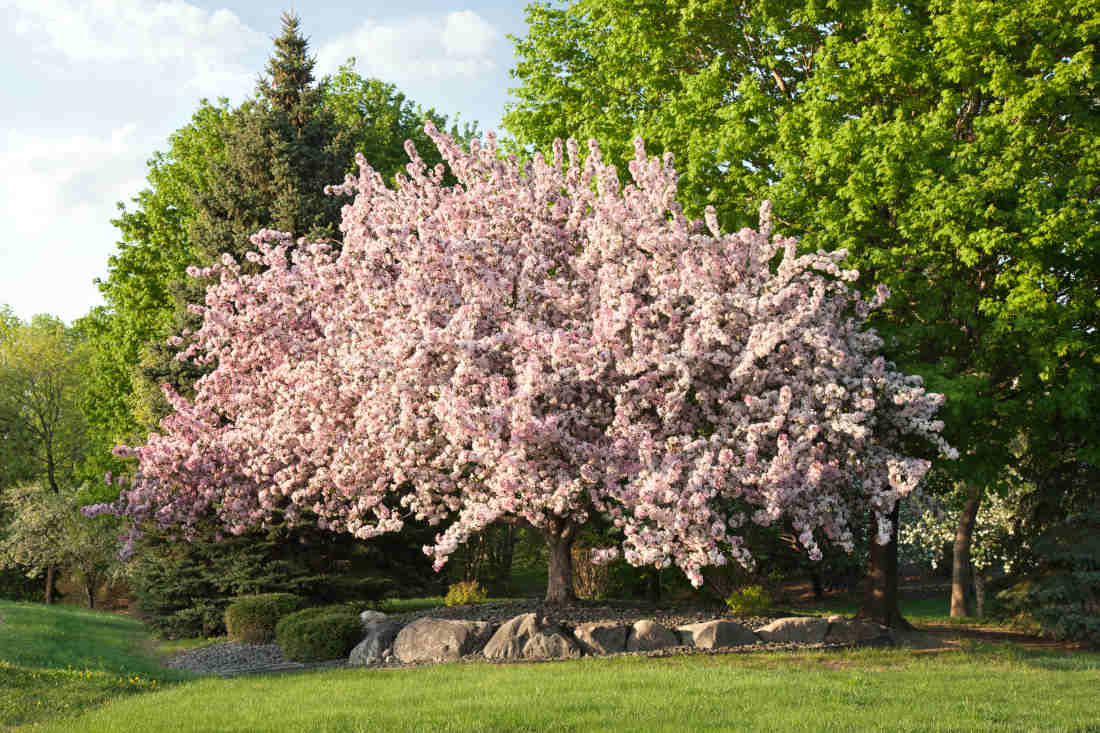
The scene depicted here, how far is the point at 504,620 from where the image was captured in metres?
16.2

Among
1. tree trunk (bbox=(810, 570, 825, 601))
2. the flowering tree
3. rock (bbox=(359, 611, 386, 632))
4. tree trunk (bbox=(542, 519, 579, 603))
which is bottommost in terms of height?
tree trunk (bbox=(810, 570, 825, 601))

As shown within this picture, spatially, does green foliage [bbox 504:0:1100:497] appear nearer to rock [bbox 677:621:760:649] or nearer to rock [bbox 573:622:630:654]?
rock [bbox 677:621:760:649]

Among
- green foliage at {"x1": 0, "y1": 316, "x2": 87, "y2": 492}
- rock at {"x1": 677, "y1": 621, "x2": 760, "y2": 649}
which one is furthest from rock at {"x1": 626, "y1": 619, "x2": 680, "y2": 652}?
green foliage at {"x1": 0, "y1": 316, "x2": 87, "y2": 492}

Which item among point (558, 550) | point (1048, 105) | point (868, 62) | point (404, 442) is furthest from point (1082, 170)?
point (404, 442)

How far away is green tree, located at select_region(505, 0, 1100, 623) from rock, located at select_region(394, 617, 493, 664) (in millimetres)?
8015

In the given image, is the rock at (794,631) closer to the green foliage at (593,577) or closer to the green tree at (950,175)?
the green tree at (950,175)

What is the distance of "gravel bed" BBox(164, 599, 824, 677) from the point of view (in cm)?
1478

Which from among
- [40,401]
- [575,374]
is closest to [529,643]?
[575,374]

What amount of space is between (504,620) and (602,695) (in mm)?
6032

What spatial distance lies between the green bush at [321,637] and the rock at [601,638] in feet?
13.2

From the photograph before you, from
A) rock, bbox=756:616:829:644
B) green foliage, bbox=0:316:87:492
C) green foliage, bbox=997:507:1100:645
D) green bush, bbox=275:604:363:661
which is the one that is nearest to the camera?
rock, bbox=756:616:829:644

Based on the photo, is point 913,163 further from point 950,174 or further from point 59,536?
point 59,536

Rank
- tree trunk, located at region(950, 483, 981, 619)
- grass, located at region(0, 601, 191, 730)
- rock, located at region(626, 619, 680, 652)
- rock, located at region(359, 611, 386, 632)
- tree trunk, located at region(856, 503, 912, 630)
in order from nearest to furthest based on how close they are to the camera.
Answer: grass, located at region(0, 601, 191, 730) < rock, located at region(626, 619, 680, 652) < rock, located at region(359, 611, 386, 632) < tree trunk, located at region(856, 503, 912, 630) < tree trunk, located at region(950, 483, 981, 619)

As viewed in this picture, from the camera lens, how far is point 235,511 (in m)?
19.1
